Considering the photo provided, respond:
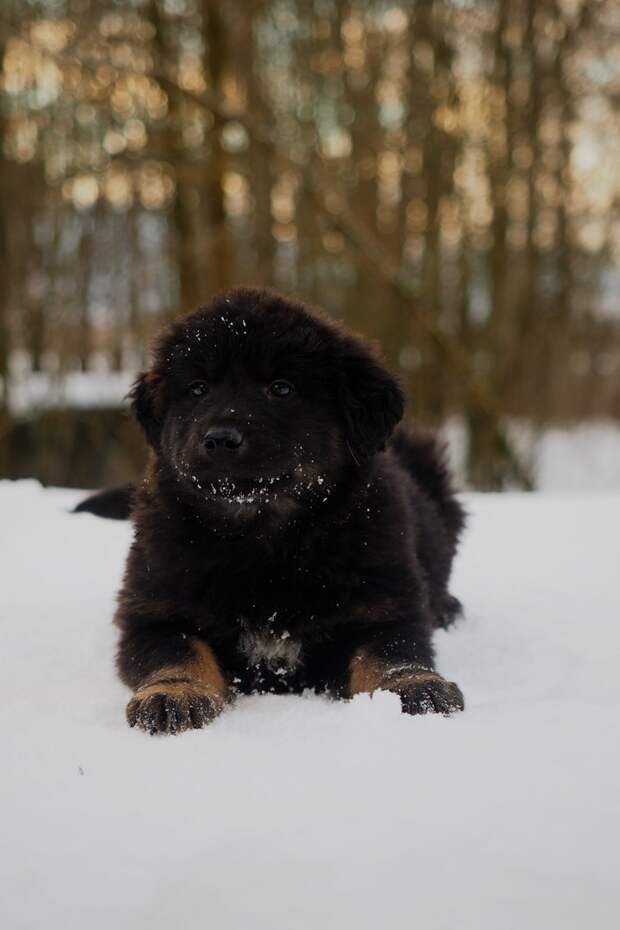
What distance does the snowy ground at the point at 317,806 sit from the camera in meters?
1.60

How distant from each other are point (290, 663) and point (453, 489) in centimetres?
181

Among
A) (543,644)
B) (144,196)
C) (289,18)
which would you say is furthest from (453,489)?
(289,18)

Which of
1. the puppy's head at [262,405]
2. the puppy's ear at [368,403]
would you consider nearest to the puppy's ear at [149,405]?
the puppy's head at [262,405]

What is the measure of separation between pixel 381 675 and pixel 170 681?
59 centimetres

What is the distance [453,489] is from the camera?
14.6 ft

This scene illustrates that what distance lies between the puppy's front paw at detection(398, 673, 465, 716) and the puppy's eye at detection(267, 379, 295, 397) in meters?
1.00

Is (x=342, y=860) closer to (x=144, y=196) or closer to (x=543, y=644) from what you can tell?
(x=543, y=644)

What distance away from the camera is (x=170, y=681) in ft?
8.41

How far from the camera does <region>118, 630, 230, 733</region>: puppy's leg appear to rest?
238cm

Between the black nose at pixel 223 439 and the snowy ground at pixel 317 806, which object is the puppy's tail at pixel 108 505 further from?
the black nose at pixel 223 439

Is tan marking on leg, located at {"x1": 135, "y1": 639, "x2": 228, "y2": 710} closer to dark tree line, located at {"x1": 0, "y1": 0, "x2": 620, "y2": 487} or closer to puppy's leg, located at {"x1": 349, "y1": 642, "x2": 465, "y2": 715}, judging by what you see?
puppy's leg, located at {"x1": 349, "y1": 642, "x2": 465, "y2": 715}

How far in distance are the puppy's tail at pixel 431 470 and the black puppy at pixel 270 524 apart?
1.11 meters

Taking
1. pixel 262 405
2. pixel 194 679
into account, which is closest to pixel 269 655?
pixel 194 679

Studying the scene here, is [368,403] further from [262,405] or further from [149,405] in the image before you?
[149,405]
